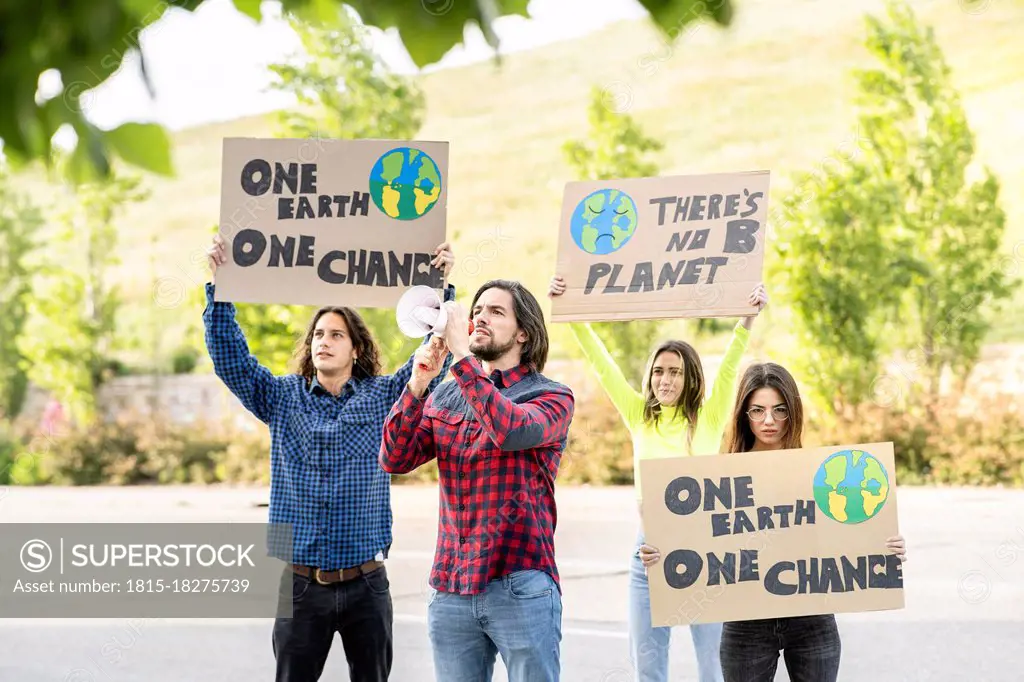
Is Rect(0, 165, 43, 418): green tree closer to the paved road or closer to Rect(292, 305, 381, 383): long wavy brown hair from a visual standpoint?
the paved road

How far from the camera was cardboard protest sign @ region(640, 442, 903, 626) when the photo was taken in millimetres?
4078

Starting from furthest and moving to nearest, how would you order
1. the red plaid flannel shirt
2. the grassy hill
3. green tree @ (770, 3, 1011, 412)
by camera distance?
the grassy hill → green tree @ (770, 3, 1011, 412) → the red plaid flannel shirt

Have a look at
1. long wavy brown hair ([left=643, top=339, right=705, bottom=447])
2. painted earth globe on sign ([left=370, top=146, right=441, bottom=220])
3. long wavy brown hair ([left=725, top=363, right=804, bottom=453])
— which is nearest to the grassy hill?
long wavy brown hair ([left=643, top=339, right=705, bottom=447])

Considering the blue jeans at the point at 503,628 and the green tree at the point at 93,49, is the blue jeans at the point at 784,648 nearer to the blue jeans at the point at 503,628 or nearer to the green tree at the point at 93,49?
the blue jeans at the point at 503,628

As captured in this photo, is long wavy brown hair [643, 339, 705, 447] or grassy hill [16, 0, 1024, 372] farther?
grassy hill [16, 0, 1024, 372]

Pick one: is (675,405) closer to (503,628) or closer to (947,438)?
(503,628)

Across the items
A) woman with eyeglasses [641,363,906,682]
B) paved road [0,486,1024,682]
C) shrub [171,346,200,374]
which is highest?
shrub [171,346,200,374]

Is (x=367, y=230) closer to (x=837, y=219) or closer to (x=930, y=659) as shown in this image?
(x=930, y=659)

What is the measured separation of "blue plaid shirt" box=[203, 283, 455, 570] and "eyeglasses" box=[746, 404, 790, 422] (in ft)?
3.33

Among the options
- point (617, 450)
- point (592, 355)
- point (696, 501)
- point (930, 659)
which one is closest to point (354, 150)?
point (592, 355)

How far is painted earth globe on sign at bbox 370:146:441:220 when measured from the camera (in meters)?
4.43

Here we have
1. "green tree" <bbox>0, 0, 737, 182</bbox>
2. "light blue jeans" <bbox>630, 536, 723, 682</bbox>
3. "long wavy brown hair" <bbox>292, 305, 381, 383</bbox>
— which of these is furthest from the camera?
"light blue jeans" <bbox>630, 536, 723, 682</bbox>

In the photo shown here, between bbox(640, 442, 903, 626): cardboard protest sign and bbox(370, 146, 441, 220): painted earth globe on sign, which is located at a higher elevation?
bbox(370, 146, 441, 220): painted earth globe on sign

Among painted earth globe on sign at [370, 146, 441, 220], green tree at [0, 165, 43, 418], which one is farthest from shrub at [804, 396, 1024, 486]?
green tree at [0, 165, 43, 418]
